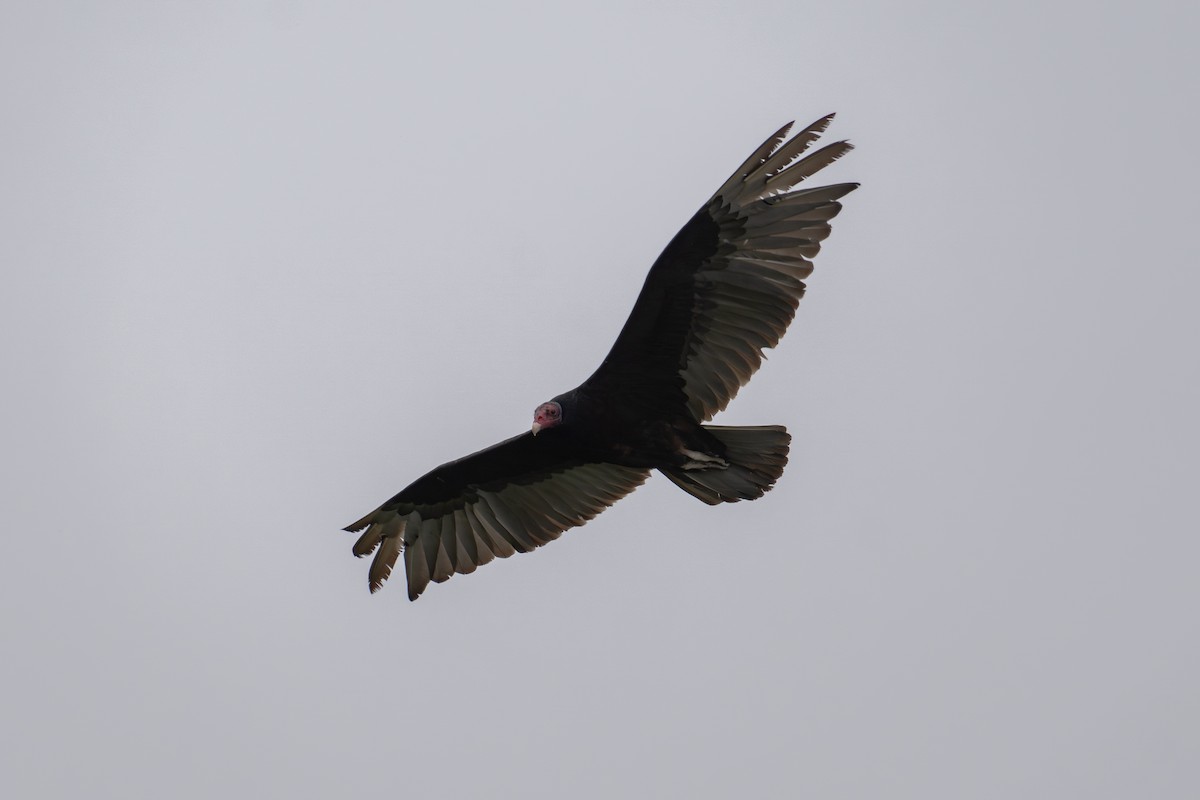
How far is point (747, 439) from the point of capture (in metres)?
9.73

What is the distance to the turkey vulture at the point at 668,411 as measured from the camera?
30.0ft

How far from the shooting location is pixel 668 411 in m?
9.82

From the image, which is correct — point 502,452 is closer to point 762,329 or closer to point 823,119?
point 762,329

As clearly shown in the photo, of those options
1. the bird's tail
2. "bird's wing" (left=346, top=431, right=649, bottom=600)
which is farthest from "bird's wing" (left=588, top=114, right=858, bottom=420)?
"bird's wing" (left=346, top=431, right=649, bottom=600)

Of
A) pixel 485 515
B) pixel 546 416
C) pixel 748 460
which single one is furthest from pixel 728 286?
pixel 485 515

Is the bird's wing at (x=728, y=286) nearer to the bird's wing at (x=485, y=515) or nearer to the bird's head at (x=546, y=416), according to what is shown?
the bird's head at (x=546, y=416)

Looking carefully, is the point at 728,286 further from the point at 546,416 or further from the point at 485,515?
the point at 485,515

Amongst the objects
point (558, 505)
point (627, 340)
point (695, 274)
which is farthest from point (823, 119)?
point (558, 505)

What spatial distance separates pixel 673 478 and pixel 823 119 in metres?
2.66

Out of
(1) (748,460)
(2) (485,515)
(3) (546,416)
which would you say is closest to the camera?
(3) (546,416)

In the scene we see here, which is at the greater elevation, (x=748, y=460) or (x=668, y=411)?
(x=668, y=411)

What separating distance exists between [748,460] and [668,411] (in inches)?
23.6

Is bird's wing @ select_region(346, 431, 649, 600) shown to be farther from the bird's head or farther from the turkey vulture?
the bird's head

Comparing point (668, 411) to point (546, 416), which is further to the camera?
point (668, 411)
